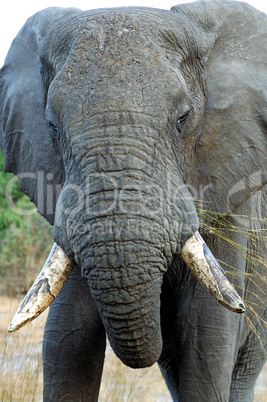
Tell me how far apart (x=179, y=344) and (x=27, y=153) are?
1.28m

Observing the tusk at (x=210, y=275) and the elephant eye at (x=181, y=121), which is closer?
the tusk at (x=210, y=275)

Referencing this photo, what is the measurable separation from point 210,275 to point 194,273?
0.07 meters

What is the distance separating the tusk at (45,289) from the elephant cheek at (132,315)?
0.64 ft

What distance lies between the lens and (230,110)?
11.5 feet

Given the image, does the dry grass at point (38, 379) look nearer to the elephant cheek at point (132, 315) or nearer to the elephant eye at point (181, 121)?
the elephant cheek at point (132, 315)

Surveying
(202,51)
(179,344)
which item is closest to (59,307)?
(179,344)

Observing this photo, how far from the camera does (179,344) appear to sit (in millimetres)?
3750

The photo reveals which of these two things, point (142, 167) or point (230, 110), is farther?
point (230, 110)

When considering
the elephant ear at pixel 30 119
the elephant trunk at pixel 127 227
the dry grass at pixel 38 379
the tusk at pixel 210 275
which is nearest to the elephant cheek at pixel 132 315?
the elephant trunk at pixel 127 227

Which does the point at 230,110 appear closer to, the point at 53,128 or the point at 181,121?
the point at 181,121

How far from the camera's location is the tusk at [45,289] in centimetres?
299

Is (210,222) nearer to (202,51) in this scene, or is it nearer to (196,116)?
(196,116)

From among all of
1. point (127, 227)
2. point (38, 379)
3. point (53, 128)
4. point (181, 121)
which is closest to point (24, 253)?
point (38, 379)

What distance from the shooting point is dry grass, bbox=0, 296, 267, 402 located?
4.75 m
